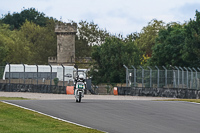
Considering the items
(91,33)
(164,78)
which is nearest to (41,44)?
(91,33)

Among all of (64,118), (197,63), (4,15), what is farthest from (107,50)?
(4,15)

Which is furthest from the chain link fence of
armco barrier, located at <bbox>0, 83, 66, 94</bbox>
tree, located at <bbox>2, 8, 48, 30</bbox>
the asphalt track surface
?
tree, located at <bbox>2, 8, 48, 30</bbox>

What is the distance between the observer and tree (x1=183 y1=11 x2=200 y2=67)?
65525 mm

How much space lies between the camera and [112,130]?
591 inches

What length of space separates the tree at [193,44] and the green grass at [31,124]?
1880 inches

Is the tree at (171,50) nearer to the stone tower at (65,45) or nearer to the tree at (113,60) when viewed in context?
the tree at (113,60)

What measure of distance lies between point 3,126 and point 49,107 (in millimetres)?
7629

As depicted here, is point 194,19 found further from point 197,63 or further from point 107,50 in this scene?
point 107,50

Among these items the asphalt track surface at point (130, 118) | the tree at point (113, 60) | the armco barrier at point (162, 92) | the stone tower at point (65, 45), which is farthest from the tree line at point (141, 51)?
the asphalt track surface at point (130, 118)

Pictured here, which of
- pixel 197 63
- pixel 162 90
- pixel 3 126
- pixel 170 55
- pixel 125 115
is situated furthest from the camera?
pixel 170 55

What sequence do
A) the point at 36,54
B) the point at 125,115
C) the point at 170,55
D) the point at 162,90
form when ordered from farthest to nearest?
1. the point at 36,54
2. the point at 170,55
3. the point at 162,90
4. the point at 125,115

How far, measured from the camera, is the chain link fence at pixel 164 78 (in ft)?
135

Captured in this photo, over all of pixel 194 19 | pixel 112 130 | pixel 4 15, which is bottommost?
pixel 112 130

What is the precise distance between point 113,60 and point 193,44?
13.0 meters
